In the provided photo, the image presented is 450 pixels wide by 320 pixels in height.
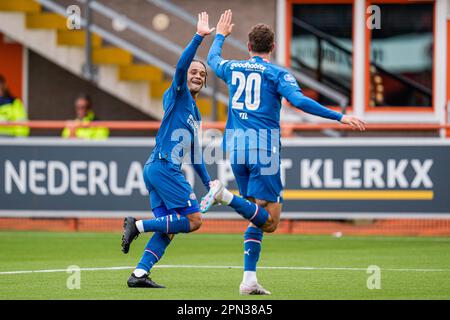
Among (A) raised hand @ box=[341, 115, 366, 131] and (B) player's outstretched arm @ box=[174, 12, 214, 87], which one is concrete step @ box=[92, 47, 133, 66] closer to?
(B) player's outstretched arm @ box=[174, 12, 214, 87]

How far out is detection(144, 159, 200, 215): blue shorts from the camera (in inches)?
427

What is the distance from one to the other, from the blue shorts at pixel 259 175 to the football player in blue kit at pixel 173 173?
47 cm

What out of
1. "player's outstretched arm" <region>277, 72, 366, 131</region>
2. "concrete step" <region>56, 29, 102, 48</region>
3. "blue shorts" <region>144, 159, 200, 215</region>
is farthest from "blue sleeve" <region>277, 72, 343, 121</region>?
"concrete step" <region>56, 29, 102, 48</region>

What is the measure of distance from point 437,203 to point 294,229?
229 cm

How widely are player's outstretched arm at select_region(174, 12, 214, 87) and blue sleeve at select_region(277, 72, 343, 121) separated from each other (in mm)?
782

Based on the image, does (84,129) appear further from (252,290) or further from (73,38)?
(252,290)

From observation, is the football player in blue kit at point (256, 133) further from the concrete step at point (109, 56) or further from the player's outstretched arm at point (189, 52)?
the concrete step at point (109, 56)

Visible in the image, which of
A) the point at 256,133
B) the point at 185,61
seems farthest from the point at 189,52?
the point at 256,133

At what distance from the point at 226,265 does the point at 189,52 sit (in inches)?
148

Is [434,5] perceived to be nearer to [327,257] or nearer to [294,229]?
[294,229]

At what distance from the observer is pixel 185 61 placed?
1049cm

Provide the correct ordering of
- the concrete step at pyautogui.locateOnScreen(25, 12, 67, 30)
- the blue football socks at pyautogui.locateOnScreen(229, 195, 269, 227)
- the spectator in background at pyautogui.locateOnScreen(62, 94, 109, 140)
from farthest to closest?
the concrete step at pyautogui.locateOnScreen(25, 12, 67, 30), the spectator in background at pyautogui.locateOnScreen(62, 94, 109, 140), the blue football socks at pyautogui.locateOnScreen(229, 195, 269, 227)
